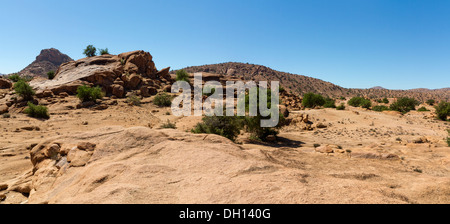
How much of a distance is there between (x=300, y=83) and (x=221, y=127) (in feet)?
207

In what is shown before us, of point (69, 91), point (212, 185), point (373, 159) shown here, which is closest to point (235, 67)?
point (69, 91)

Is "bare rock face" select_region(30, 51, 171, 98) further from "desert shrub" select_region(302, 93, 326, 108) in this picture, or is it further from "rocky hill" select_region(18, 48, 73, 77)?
"rocky hill" select_region(18, 48, 73, 77)

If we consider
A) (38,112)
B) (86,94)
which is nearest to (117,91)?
(86,94)

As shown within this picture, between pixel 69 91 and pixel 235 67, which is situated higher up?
pixel 235 67

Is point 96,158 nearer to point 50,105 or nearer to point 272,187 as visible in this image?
point 272,187

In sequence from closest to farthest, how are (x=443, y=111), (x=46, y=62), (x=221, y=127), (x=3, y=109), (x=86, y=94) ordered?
(x=221, y=127) < (x=3, y=109) < (x=86, y=94) < (x=443, y=111) < (x=46, y=62)

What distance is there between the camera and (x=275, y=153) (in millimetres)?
7629

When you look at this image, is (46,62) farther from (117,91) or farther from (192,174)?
(192,174)

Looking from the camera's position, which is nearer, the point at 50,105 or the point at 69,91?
the point at 50,105

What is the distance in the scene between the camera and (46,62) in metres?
84.1

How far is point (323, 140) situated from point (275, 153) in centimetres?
Result: 1042

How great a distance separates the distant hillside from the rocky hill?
54.3m
